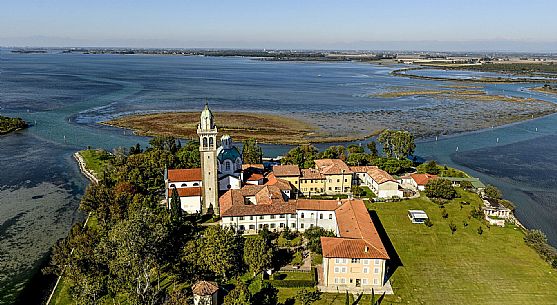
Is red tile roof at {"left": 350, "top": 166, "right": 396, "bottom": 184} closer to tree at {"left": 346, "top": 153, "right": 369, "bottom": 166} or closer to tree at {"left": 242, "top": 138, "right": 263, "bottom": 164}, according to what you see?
tree at {"left": 346, "top": 153, "right": 369, "bottom": 166}

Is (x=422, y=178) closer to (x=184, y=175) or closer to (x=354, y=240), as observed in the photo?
(x=354, y=240)

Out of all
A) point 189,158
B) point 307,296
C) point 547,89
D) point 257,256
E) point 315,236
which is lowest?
point 307,296

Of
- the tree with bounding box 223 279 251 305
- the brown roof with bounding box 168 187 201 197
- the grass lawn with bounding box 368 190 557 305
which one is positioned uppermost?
the brown roof with bounding box 168 187 201 197

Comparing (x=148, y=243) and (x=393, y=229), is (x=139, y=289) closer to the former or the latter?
(x=148, y=243)

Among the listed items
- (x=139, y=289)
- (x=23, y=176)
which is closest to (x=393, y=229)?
(x=139, y=289)

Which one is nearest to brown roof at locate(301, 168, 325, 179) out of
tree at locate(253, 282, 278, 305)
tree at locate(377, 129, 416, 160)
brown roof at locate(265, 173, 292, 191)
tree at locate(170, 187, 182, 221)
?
brown roof at locate(265, 173, 292, 191)

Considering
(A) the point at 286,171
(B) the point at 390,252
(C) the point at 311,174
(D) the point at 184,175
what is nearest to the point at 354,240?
(B) the point at 390,252
